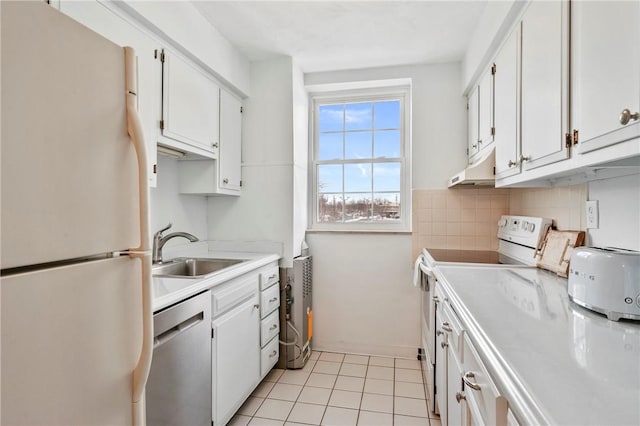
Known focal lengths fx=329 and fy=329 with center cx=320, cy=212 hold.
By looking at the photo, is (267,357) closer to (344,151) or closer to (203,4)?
(344,151)

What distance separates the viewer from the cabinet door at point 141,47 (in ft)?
4.46

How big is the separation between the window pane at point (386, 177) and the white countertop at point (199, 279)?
1161mm

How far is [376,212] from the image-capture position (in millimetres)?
3021

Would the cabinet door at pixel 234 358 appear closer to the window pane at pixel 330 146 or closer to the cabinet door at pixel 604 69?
the window pane at pixel 330 146

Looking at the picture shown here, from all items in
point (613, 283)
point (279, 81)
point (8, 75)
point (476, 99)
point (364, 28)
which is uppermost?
point (364, 28)

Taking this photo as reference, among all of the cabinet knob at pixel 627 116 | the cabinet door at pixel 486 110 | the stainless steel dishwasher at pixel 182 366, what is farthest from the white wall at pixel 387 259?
the cabinet knob at pixel 627 116

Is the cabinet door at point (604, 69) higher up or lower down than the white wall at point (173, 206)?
higher up

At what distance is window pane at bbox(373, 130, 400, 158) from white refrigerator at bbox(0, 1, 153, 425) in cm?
242

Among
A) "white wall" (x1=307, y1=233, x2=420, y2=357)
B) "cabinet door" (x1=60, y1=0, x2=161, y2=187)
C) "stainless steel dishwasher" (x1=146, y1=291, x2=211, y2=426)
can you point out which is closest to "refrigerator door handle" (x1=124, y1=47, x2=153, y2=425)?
"stainless steel dishwasher" (x1=146, y1=291, x2=211, y2=426)

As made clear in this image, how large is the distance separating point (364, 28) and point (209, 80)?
1112 millimetres

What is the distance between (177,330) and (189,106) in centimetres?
134

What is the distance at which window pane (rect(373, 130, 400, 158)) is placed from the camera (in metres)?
3.02

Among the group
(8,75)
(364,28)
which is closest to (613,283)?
(8,75)

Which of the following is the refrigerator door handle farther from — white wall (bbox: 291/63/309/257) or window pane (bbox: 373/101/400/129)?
window pane (bbox: 373/101/400/129)
